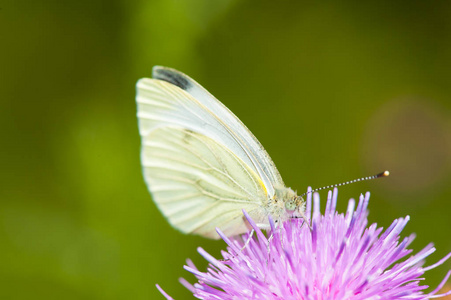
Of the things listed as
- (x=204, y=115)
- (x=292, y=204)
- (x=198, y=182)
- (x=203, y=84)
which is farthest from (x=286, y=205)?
(x=203, y=84)

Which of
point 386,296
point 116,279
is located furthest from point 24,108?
point 386,296

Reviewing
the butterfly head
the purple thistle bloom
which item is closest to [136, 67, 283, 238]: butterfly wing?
the butterfly head

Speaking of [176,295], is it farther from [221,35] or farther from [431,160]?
[431,160]

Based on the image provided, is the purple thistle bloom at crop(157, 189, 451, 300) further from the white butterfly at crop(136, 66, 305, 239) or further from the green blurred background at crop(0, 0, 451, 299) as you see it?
the green blurred background at crop(0, 0, 451, 299)

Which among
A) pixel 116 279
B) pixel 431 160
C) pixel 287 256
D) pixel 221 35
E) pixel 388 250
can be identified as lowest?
pixel 116 279

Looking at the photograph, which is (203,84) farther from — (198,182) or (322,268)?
(322,268)

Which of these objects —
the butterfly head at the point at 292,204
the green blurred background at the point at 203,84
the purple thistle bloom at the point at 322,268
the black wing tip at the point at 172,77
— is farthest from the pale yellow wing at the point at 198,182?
the green blurred background at the point at 203,84

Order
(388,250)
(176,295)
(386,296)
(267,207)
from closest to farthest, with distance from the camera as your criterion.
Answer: (386,296)
(388,250)
(267,207)
(176,295)

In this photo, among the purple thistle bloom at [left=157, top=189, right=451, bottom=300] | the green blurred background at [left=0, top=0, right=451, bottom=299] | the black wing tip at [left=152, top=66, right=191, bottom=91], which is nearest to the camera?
the purple thistle bloom at [left=157, top=189, right=451, bottom=300]
